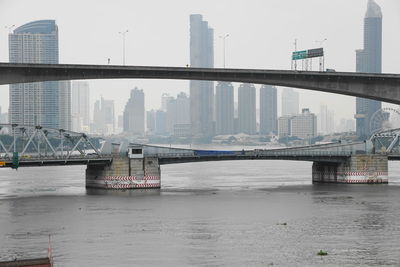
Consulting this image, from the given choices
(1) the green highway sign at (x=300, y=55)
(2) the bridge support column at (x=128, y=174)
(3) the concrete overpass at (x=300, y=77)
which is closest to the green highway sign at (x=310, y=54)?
(1) the green highway sign at (x=300, y=55)

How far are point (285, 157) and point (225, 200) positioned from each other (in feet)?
99.4

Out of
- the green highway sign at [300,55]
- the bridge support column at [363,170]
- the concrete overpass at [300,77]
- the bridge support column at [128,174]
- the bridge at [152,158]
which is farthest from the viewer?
the green highway sign at [300,55]

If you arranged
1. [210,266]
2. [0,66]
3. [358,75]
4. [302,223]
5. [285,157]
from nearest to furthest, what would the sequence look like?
[210,266]
[302,223]
[0,66]
[358,75]
[285,157]

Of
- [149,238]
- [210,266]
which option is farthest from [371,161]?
[210,266]

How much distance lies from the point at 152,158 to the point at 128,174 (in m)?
4.24

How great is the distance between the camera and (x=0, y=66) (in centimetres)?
10812

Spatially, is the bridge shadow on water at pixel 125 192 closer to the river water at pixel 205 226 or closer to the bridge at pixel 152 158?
the river water at pixel 205 226

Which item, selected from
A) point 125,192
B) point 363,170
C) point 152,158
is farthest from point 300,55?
point 125,192

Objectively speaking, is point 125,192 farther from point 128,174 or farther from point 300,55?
point 300,55

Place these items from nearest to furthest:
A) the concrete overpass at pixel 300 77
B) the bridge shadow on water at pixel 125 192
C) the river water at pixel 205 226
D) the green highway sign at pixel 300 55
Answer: the river water at pixel 205 226
the bridge shadow on water at pixel 125 192
the concrete overpass at pixel 300 77
the green highway sign at pixel 300 55

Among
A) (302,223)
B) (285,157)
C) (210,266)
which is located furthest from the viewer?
(285,157)

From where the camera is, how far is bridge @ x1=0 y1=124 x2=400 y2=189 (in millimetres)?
124000

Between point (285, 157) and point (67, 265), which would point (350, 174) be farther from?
point (67, 265)

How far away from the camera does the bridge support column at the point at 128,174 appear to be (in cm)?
12562
